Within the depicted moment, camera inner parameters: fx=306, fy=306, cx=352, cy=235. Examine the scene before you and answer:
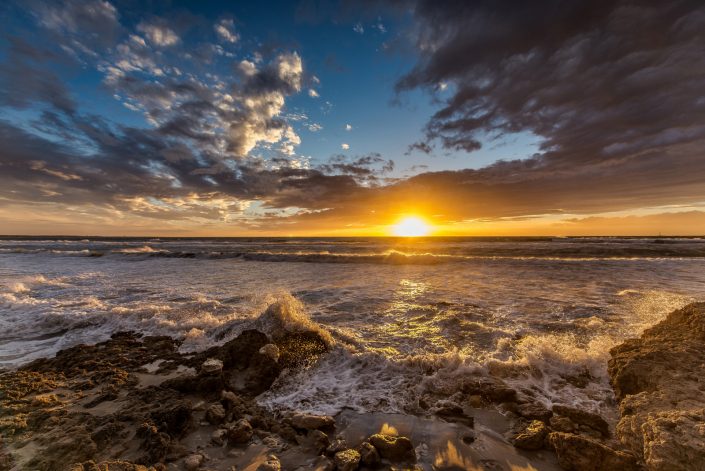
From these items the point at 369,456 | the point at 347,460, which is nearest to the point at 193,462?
the point at 347,460

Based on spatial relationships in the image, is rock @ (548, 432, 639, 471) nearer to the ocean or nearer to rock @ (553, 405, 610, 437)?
rock @ (553, 405, 610, 437)

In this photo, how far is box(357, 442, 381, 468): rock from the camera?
3.62m

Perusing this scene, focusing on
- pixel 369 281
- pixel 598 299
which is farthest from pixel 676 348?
pixel 369 281

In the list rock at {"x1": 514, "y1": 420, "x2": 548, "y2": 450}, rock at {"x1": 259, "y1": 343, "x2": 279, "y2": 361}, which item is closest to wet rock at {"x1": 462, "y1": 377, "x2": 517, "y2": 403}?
rock at {"x1": 514, "y1": 420, "x2": 548, "y2": 450}

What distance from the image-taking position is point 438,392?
5199 millimetres

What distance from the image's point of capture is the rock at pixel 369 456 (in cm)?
362

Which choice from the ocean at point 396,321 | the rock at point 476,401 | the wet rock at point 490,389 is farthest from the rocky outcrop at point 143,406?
the wet rock at point 490,389

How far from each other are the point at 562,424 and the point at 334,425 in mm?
3158

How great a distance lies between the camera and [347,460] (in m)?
3.61

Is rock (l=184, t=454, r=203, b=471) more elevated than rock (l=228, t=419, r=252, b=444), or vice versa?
rock (l=228, t=419, r=252, b=444)

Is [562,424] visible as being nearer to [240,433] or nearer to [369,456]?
[369,456]

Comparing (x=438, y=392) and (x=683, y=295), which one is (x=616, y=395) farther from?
(x=683, y=295)

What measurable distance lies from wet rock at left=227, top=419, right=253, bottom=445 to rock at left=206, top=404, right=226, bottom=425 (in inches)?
12.9

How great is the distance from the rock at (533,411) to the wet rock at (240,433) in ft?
13.0
